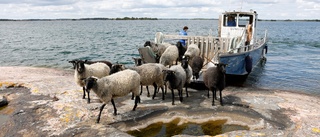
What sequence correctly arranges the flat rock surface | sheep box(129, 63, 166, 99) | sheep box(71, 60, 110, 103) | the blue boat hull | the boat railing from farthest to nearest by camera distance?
1. the boat railing
2. the blue boat hull
3. sheep box(129, 63, 166, 99)
4. sheep box(71, 60, 110, 103)
5. the flat rock surface

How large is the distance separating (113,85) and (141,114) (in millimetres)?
1265

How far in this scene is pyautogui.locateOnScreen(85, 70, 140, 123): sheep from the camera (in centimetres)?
735

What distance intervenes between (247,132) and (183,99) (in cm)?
347

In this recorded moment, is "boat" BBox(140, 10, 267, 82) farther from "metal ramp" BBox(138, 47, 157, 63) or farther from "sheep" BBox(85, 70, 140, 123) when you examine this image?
"sheep" BBox(85, 70, 140, 123)

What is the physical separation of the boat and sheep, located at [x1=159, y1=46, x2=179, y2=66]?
60.7 inches

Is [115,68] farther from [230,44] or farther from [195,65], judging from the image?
[230,44]

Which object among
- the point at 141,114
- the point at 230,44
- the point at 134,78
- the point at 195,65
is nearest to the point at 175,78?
the point at 134,78

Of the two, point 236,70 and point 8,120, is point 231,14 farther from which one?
point 8,120

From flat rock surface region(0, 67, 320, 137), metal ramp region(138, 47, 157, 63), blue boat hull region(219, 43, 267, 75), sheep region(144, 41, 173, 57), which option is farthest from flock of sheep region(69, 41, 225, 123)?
sheep region(144, 41, 173, 57)

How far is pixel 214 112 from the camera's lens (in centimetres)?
796

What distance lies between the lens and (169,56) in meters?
12.3

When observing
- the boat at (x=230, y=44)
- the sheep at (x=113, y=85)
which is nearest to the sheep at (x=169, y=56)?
the boat at (x=230, y=44)

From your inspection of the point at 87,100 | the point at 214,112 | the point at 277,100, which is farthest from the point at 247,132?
the point at 87,100

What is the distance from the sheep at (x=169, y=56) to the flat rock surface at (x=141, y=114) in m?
2.81
